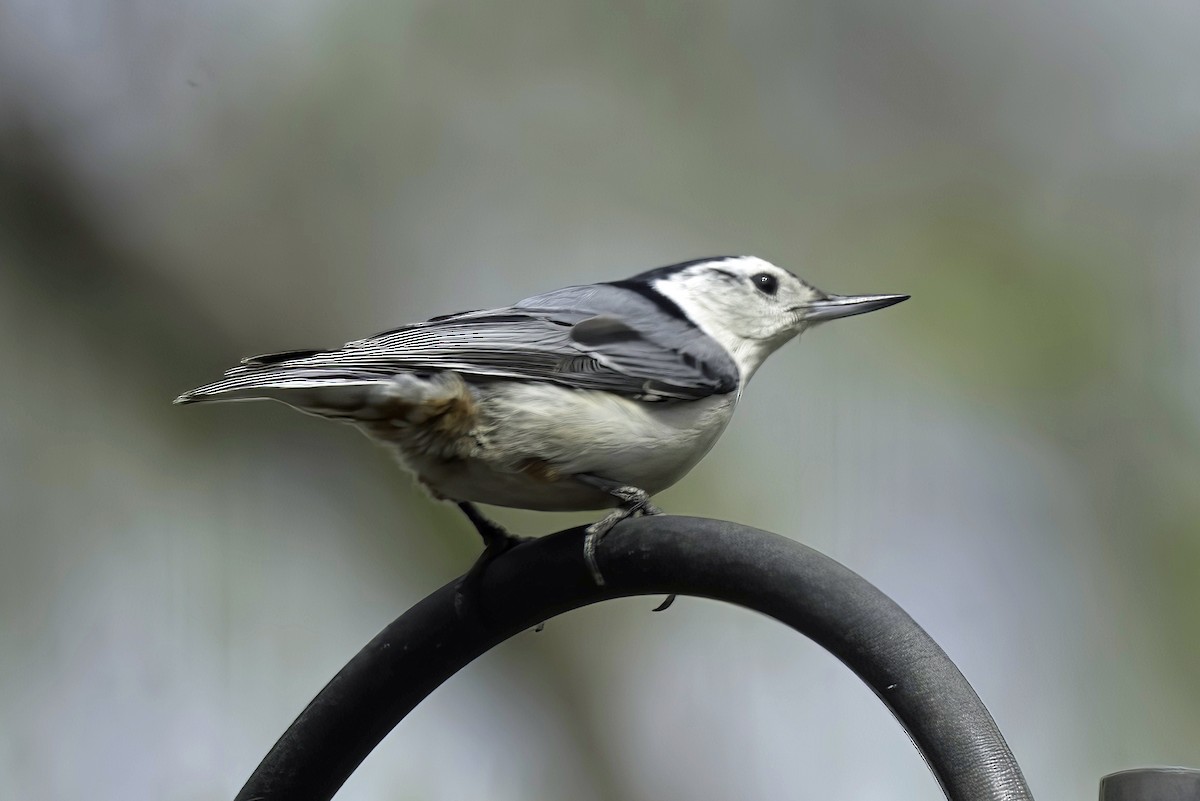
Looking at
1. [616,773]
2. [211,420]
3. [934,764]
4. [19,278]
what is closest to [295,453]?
[211,420]

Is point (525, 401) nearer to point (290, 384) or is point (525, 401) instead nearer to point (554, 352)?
point (554, 352)

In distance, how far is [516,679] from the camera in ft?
13.6

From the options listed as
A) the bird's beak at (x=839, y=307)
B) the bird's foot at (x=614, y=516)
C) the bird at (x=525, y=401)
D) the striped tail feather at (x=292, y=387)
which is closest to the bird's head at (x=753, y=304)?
the bird's beak at (x=839, y=307)

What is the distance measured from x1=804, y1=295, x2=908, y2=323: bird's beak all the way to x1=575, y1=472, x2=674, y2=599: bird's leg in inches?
24.3

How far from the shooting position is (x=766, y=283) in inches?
90.4

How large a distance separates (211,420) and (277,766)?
2959 millimetres

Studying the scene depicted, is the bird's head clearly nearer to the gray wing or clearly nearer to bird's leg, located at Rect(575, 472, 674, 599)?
the gray wing

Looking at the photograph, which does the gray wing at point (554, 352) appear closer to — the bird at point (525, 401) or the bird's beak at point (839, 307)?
the bird at point (525, 401)

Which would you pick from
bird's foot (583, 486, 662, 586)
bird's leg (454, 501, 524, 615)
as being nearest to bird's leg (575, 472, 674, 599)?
bird's foot (583, 486, 662, 586)

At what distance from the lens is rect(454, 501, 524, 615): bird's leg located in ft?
5.26

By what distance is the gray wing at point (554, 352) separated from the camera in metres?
1.69

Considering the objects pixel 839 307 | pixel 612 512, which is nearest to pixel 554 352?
pixel 612 512

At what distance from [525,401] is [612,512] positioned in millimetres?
244

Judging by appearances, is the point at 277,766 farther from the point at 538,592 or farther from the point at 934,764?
the point at 934,764
